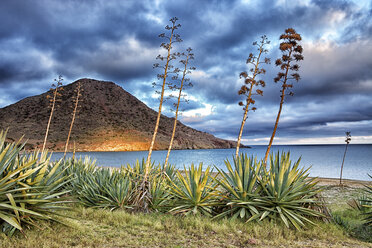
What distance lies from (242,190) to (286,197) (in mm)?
971

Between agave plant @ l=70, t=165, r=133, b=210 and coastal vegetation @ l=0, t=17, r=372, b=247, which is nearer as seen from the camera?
coastal vegetation @ l=0, t=17, r=372, b=247

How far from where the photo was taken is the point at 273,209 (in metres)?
5.84

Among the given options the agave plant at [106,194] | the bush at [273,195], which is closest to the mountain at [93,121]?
the agave plant at [106,194]

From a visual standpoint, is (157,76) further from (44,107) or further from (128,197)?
(44,107)

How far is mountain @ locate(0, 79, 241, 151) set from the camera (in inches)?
3644

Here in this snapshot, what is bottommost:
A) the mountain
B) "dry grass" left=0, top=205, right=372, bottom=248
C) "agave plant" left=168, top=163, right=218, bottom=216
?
"dry grass" left=0, top=205, right=372, bottom=248

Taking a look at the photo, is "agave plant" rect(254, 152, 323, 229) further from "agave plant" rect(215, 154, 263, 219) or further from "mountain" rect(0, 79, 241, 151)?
"mountain" rect(0, 79, 241, 151)

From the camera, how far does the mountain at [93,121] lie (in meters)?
92.6

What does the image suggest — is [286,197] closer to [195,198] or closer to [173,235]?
[195,198]

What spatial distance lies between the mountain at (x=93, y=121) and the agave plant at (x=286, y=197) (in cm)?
8313

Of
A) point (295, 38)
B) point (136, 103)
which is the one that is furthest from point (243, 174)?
point (136, 103)

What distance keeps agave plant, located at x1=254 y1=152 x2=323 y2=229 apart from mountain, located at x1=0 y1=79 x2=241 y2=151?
8313 cm

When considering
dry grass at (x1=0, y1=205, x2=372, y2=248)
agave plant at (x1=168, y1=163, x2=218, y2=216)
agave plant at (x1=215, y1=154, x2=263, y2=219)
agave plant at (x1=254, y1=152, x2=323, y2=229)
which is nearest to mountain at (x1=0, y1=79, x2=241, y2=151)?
agave plant at (x1=168, y1=163, x2=218, y2=216)

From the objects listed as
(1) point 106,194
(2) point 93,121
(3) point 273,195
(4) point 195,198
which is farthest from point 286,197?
(2) point 93,121
